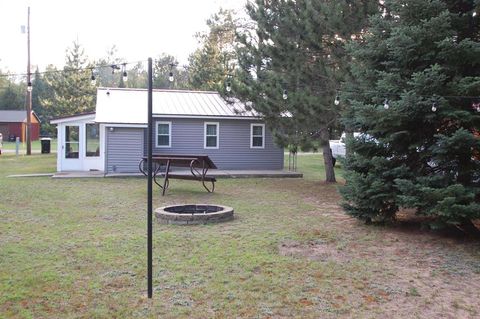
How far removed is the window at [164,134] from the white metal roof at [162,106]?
53 centimetres

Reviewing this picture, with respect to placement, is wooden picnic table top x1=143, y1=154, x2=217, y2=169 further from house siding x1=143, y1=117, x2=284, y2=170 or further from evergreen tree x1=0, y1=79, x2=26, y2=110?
evergreen tree x1=0, y1=79, x2=26, y2=110

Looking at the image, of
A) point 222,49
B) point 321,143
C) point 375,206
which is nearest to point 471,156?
point 375,206

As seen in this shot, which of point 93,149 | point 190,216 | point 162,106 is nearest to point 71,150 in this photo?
point 93,149

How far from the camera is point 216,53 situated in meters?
32.7

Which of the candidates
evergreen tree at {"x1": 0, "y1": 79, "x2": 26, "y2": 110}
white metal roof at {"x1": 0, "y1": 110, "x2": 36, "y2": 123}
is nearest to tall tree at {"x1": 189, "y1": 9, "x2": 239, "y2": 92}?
white metal roof at {"x1": 0, "y1": 110, "x2": 36, "y2": 123}

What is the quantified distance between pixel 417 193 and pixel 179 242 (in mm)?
3505

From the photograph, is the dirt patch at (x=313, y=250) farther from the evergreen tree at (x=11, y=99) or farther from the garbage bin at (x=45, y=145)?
the evergreen tree at (x=11, y=99)

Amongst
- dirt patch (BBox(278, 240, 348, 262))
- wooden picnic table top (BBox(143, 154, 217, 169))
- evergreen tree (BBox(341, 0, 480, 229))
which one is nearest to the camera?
dirt patch (BBox(278, 240, 348, 262))

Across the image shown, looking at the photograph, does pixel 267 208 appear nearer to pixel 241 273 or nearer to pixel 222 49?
pixel 241 273

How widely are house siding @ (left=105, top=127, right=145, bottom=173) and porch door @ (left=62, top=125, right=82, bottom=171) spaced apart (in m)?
1.61

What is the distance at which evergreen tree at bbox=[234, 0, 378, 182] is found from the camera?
10734 mm

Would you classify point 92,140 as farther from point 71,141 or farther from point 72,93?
point 72,93

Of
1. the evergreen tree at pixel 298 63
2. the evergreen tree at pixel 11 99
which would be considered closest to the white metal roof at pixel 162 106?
the evergreen tree at pixel 298 63

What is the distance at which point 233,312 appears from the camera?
417 cm
